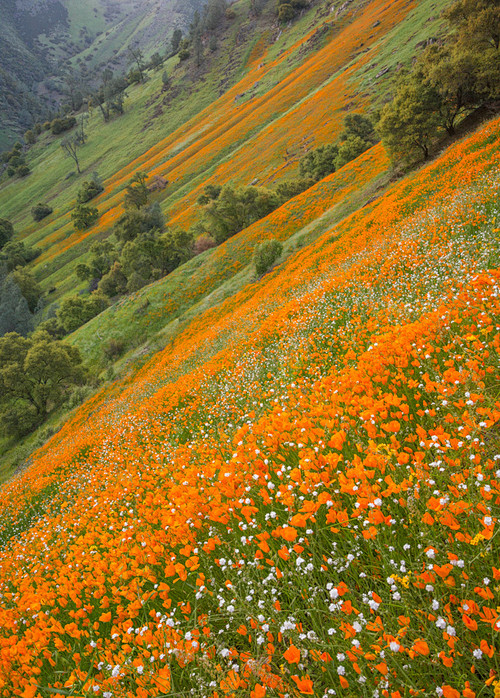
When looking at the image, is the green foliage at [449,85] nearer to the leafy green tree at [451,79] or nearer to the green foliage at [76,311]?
the leafy green tree at [451,79]

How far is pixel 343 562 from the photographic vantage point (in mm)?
2283

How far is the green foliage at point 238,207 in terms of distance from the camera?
46.9 metres

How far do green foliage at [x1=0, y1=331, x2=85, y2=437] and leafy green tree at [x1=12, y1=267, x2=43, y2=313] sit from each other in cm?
4698

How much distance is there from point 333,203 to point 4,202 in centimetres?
16340

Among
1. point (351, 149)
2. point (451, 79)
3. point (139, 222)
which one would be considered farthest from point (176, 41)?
point (451, 79)

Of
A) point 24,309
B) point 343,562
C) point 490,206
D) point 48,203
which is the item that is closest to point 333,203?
point 490,206

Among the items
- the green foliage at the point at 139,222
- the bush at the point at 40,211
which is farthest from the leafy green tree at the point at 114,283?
the bush at the point at 40,211

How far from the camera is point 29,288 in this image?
3378 inches

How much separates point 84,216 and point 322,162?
8029cm

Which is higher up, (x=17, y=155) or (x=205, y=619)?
(x=17, y=155)

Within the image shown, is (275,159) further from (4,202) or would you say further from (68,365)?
(4,202)

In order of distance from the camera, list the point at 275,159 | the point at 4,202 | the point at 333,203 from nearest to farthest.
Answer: the point at 333,203 < the point at 275,159 < the point at 4,202

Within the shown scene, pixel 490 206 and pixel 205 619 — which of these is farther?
pixel 490 206

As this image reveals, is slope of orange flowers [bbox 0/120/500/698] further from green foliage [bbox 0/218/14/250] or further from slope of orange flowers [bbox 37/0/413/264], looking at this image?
green foliage [bbox 0/218/14/250]
